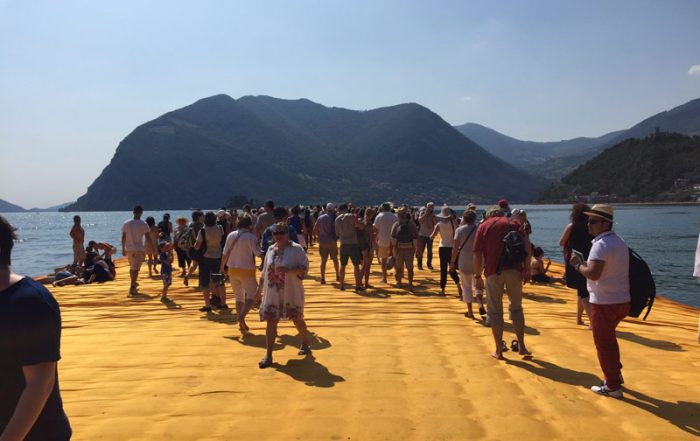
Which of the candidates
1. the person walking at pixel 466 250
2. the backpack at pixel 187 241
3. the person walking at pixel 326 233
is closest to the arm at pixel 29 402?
the person walking at pixel 466 250

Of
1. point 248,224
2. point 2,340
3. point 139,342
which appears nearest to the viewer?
point 2,340

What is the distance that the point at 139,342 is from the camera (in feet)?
20.5

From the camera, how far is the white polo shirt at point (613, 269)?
4125mm

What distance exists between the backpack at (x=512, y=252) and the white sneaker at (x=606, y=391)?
1420 millimetres

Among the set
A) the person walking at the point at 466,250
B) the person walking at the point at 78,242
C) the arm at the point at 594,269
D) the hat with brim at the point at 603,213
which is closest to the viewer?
the arm at the point at 594,269

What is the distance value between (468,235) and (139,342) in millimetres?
5014

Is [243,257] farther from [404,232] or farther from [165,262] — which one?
[404,232]

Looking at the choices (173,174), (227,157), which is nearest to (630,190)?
(227,157)

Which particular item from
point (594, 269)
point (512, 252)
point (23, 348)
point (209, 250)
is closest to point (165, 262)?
point (209, 250)

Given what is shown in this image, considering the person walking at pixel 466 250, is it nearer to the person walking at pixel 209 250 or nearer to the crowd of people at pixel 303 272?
the crowd of people at pixel 303 272

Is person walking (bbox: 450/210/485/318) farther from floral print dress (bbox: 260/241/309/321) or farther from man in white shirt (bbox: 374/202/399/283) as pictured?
man in white shirt (bbox: 374/202/399/283)

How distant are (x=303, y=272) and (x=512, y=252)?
234 cm

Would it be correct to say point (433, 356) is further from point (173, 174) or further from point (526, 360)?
point (173, 174)

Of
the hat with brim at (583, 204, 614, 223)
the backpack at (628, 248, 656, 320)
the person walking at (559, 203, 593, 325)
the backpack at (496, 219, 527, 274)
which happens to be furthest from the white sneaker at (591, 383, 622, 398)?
the person walking at (559, 203, 593, 325)
